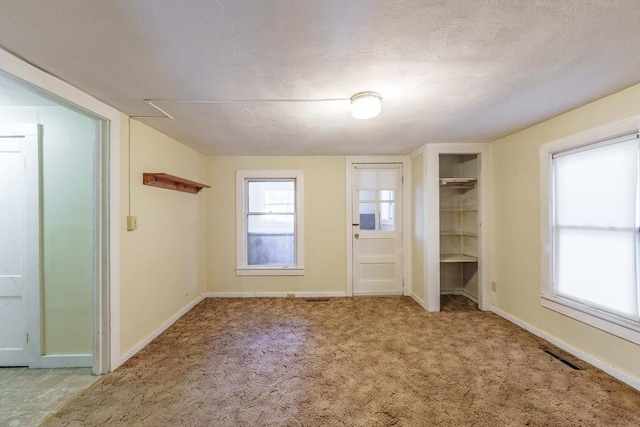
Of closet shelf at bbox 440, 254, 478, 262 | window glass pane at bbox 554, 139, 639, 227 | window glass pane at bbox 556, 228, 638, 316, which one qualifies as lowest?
closet shelf at bbox 440, 254, 478, 262

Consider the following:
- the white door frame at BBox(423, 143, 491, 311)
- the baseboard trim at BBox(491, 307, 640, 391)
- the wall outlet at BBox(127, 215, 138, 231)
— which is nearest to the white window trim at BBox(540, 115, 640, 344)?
the baseboard trim at BBox(491, 307, 640, 391)

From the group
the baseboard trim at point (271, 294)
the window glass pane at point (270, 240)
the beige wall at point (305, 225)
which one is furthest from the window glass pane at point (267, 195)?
the baseboard trim at point (271, 294)

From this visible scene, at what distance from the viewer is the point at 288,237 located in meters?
4.35

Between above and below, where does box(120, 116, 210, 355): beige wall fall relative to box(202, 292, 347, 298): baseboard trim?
above

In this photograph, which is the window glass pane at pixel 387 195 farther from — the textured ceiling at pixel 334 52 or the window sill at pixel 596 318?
the window sill at pixel 596 318

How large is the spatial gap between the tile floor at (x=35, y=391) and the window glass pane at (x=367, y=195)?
3.66 metres

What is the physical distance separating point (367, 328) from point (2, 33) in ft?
11.6

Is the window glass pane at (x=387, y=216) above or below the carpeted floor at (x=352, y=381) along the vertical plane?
above

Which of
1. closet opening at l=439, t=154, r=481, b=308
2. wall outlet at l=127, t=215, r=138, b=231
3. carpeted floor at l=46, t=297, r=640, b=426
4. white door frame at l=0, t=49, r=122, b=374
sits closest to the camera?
carpeted floor at l=46, t=297, r=640, b=426

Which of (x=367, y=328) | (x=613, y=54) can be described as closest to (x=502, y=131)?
(x=613, y=54)

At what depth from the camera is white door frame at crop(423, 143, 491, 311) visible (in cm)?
355

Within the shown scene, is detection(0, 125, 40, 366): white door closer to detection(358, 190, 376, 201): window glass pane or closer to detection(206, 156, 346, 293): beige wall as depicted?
detection(206, 156, 346, 293): beige wall

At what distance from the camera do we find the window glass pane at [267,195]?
435 centimetres

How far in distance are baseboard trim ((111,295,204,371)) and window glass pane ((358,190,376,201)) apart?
2.99 m
